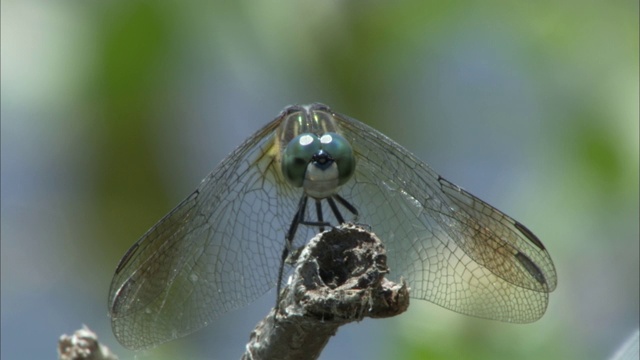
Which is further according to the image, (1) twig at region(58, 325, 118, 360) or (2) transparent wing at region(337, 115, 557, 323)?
(2) transparent wing at region(337, 115, 557, 323)

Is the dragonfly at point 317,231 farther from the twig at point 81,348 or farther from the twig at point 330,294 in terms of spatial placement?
the twig at point 81,348

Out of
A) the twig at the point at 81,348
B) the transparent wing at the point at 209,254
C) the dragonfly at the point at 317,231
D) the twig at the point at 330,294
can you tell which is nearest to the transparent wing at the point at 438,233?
the dragonfly at the point at 317,231

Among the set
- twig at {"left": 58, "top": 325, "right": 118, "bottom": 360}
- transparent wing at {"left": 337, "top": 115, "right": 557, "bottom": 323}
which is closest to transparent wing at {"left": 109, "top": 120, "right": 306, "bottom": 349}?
transparent wing at {"left": 337, "top": 115, "right": 557, "bottom": 323}

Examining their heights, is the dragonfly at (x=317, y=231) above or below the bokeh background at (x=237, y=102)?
below

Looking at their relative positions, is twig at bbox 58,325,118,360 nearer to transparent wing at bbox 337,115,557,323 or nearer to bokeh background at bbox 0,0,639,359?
transparent wing at bbox 337,115,557,323

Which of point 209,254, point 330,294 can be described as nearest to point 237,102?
point 209,254

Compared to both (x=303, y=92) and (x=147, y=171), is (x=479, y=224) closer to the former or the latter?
(x=303, y=92)
